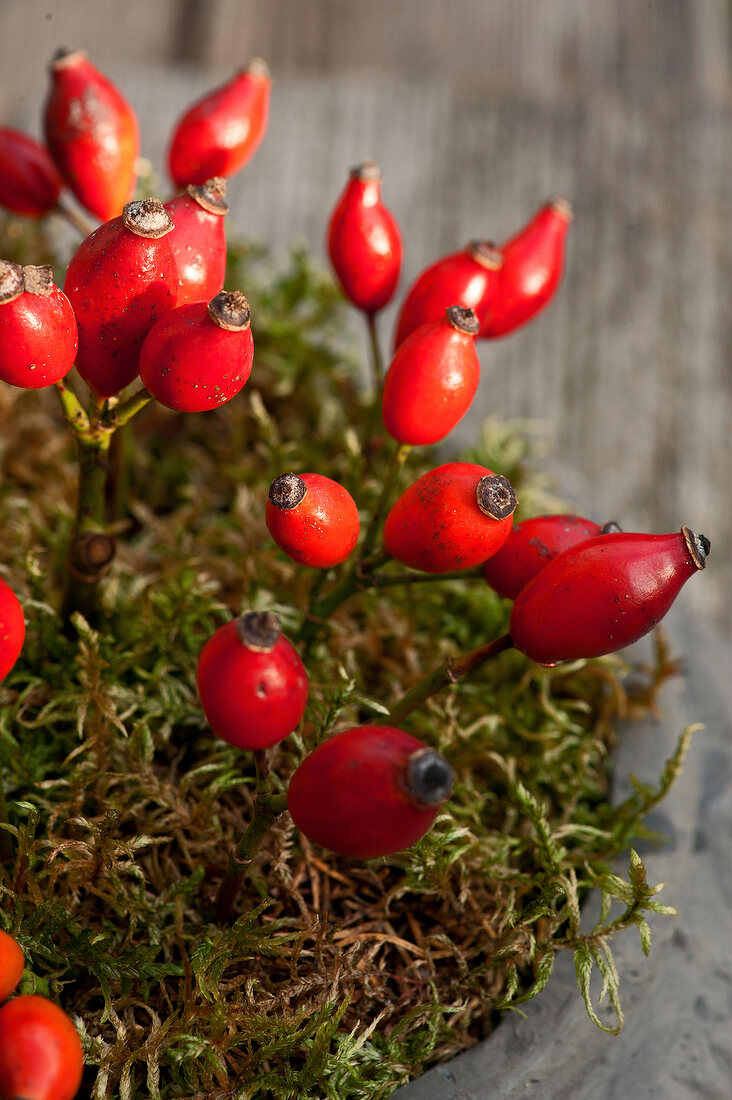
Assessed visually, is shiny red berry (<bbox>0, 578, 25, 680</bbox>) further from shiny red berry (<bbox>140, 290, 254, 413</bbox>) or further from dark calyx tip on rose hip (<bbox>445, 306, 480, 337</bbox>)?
dark calyx tip on rose hip (<bbox>445, 306, 480, 337</bbox>)

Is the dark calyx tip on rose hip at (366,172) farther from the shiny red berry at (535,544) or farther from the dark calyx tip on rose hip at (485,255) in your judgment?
the shiny red berry at (535,544)

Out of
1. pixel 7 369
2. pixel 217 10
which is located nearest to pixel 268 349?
pixel 7 369

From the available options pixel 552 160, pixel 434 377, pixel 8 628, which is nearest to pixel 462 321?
pixel 434 377

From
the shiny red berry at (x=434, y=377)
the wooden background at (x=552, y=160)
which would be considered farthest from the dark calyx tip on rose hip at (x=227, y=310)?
the wooden background at (x=552, y=160)

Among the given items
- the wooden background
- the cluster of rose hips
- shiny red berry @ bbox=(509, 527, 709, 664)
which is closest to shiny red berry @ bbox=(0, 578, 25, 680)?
the cluster of rose hips

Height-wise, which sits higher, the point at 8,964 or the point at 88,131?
the point at 88,131

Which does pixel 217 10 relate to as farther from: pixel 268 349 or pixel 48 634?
pixel 48 634

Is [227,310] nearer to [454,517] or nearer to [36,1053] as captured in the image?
[454,517]
